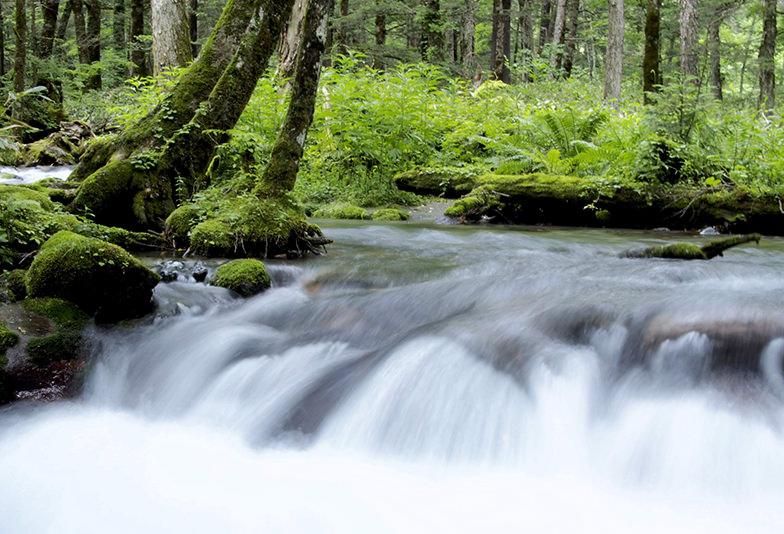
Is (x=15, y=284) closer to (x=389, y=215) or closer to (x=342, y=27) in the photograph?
(x=389, y=215)

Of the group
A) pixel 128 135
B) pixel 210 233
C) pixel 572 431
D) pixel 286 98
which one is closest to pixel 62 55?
pixel 286 98

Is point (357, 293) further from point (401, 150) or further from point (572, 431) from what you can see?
point (401, 150)

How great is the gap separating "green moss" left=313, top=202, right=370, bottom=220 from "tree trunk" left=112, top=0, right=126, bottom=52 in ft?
70.8

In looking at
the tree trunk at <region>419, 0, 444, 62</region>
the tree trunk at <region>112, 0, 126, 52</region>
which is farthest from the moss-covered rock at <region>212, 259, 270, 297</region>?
the tree trunk at <region>112, 0, 126, 52</region>

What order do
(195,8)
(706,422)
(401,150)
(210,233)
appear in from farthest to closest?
1. (195,8)
2. (401,150)
3. (210,233)
4. (706,422)

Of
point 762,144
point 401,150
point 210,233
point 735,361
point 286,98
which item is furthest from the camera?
point 401,150

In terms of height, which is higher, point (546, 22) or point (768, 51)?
point (546, 22)

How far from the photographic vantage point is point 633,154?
9375 millimetres

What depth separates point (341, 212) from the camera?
11109 mm

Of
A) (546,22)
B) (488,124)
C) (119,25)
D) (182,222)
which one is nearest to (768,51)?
(546,22)

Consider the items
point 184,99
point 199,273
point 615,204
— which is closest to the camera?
point 199,273

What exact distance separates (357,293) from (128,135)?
373 cm

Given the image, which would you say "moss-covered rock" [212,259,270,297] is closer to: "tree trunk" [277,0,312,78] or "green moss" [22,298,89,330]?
"green moss" [22,298,89,330]

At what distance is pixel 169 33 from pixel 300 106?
7.50 metres
